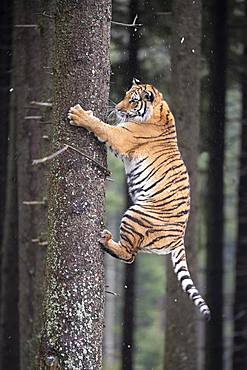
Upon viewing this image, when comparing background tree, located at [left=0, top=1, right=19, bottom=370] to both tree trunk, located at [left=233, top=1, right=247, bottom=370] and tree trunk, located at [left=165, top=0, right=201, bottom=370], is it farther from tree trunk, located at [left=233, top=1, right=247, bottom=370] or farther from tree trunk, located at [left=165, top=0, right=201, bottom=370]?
tree trunk, located at [left=233, top=1, right=247, bottom=370]

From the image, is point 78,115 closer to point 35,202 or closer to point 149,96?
point 149,96

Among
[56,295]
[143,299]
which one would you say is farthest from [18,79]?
[143,299]

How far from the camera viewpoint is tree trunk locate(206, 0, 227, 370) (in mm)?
11672

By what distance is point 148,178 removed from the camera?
662 cm

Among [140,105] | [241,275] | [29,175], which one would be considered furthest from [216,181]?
[140,105]

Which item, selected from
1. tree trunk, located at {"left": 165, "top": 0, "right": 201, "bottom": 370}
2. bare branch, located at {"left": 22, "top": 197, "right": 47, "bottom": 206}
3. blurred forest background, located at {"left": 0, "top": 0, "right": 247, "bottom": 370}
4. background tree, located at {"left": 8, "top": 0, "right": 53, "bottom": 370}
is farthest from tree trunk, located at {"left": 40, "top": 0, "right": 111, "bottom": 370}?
tree trunk, located at {"left": 165, "top": 0, "right": 201, "bottom": 370}

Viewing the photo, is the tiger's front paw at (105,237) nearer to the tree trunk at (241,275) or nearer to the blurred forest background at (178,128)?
the blurred forest background at (178,128)

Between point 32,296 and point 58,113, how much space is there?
4455mm

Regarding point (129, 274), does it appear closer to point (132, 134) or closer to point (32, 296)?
point (32, 296)

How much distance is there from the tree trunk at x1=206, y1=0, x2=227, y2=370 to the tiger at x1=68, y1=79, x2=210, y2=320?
466cm

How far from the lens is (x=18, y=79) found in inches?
408

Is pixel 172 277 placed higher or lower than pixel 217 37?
lower

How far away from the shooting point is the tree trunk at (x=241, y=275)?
1335 centimetres

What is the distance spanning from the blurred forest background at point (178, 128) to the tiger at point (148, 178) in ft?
2.64
